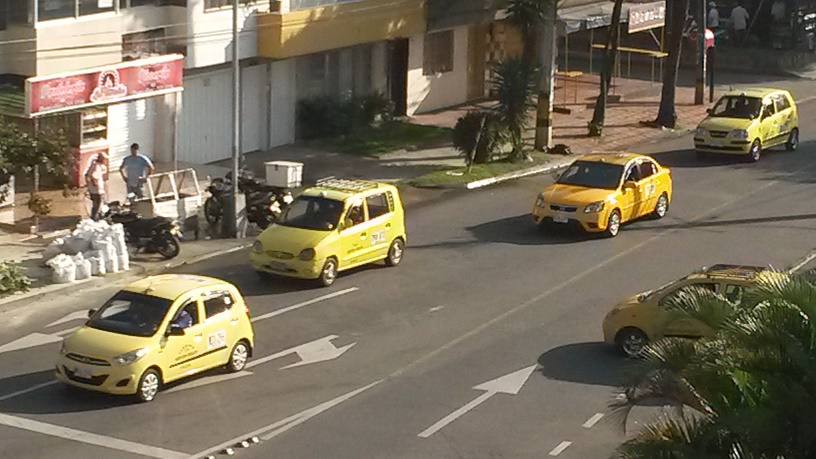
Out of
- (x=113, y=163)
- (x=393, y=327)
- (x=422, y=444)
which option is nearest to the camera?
(x=422, y=444)

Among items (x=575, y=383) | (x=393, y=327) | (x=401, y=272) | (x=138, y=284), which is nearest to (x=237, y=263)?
(x=401, y=272)

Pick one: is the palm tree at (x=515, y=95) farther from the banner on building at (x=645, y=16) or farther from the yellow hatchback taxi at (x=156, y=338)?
the yellow hatchback taxi at (x=156, y=338)

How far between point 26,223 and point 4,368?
8.82 meters

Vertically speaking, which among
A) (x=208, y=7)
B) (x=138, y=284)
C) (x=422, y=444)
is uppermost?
(x=208, y=7)

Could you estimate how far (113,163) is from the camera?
35.3 metres

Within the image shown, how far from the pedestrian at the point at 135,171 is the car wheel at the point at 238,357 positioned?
9.73 meters

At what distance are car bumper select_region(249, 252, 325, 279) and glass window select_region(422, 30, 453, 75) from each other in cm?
1986

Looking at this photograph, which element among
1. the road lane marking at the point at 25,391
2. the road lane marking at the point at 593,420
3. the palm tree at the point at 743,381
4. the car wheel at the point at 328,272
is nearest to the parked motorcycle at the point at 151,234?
the car wheel at the point at 328,272

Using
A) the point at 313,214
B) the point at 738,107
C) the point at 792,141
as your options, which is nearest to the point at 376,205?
the point at 313,214

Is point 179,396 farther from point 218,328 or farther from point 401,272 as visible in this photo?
point 401,272

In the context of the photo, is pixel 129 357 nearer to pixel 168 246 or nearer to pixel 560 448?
pixel 560 448

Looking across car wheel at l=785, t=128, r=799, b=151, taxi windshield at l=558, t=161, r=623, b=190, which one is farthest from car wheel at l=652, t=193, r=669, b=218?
car wheel at l=785, t=128, r=799, b=151

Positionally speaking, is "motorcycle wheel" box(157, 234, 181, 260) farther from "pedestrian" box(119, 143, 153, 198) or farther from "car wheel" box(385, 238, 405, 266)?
"car wheel" box(385, 238, 405, 266)

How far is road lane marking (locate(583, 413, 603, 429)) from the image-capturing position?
2062 centimetres
